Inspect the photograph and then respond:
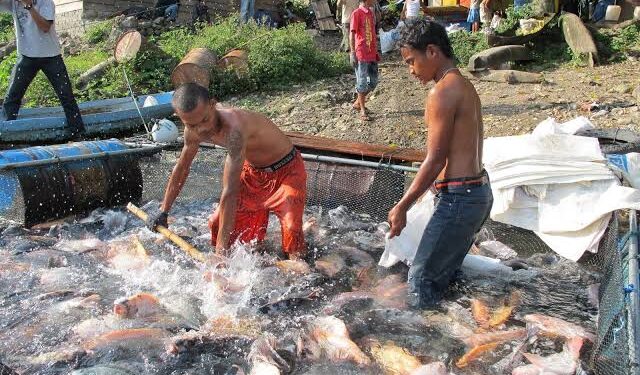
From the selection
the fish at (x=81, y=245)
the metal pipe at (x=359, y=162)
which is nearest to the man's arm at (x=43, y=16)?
the fish at (x=81, y=245)

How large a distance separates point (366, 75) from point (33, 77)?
4639mm

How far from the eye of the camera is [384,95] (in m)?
11.0

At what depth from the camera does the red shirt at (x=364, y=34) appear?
9117mm

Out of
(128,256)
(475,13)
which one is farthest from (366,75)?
(475,13)

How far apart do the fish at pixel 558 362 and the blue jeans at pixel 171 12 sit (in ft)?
46.3

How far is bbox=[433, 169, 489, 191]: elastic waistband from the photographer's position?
396cm

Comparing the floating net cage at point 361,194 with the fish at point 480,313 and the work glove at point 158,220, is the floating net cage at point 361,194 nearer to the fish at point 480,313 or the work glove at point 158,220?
the fish at point 480,313

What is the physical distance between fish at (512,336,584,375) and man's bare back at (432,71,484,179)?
121cm

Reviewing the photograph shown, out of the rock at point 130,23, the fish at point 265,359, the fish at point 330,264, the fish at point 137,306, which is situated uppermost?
the rock at point 130,23

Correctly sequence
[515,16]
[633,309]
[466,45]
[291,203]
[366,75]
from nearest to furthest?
[633,309]
[291,203]
[366,75]
[515,16]
[466,45]

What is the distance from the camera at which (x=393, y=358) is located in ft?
13.1

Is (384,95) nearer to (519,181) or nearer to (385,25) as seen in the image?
(519,181)

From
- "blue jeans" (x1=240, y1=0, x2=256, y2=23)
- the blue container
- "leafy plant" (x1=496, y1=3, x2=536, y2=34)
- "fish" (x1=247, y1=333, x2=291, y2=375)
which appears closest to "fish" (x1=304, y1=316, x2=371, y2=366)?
"fish" (x1=247, y1=333, x2=291, y2=375)

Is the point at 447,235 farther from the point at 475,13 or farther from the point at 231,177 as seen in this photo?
the point at 475,13
